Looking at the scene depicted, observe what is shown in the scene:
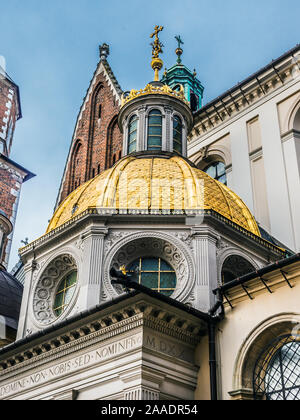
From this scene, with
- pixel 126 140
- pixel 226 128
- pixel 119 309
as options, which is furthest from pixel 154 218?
pixel 226 128

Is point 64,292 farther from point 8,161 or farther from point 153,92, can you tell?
point 8,161

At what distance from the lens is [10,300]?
17250 millimetres

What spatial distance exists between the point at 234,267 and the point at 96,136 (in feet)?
44.7

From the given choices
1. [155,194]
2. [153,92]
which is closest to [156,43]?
[153,92]

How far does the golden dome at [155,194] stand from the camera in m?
14.0

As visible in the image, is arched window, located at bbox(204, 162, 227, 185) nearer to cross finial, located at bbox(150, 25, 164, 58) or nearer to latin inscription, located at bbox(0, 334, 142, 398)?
cross finial, located at bbox(150, 25, 164, 58)

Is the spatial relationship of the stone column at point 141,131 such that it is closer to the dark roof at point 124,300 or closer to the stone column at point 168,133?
the stone column at point 168,133

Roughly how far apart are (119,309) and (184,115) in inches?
382

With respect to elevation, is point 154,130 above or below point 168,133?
above

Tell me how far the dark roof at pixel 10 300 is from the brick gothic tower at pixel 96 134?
725cm

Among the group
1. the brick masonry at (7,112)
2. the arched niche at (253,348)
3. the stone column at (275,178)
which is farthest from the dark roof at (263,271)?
the brick masonry at (7,112)

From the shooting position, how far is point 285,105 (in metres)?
20.0

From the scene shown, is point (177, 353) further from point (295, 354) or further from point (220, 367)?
point (295, 354)

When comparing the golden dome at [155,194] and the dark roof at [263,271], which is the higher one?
the golden dome at [155,194]
